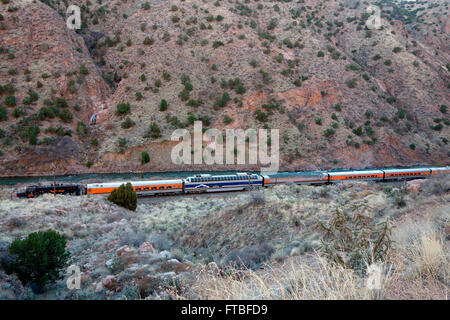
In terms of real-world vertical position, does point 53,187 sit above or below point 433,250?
below

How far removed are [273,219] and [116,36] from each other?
5896cm

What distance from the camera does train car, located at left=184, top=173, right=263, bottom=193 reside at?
2995 cm

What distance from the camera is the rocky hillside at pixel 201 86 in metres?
43.9

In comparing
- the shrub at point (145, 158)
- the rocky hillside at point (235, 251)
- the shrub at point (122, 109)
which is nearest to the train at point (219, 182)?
the rocky hillside at point (235, 251)

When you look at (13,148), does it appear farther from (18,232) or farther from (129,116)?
(18,232)

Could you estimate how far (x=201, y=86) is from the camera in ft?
177

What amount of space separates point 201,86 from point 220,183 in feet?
94.2

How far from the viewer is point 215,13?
65.2 metres

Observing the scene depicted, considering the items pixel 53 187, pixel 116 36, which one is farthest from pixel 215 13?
pixel 53 187

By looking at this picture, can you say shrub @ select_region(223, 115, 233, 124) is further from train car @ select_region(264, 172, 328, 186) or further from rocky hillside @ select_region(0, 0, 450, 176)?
train car @ select_region(264, 172, 328, 186)
